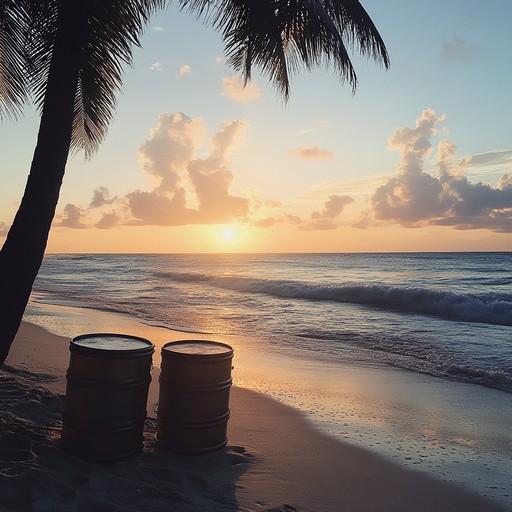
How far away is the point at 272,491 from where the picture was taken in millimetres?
3566

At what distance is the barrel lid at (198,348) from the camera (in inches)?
157

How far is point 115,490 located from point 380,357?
22.4ft

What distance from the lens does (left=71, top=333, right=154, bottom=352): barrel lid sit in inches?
148

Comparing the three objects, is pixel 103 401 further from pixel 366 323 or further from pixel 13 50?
pixel 366 323

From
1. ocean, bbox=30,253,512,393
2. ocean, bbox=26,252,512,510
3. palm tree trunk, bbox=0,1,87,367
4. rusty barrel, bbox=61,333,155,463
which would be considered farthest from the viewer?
ocean, bbox=30,253,512,393

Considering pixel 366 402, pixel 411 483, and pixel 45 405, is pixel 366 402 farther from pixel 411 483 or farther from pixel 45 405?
pixel 45 405

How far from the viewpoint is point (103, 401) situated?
3.68m

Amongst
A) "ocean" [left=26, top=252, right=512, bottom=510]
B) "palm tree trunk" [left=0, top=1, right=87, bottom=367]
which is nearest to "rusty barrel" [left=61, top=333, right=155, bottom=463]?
"palm tree trunk" [left=0, top=1, right=87, bottom=367]

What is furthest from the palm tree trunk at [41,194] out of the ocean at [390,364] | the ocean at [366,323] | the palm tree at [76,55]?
the ocean at [366,323]

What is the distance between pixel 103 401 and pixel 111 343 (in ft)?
1.59

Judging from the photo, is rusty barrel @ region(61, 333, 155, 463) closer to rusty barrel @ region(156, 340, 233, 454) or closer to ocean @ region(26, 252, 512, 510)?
rusty barrel @ region(156, 340, 233, 454)

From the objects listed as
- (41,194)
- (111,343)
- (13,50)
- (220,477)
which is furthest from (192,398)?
(13,50)

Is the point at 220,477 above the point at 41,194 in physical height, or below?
below

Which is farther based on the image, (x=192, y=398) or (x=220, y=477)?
(x=192, y=398)
